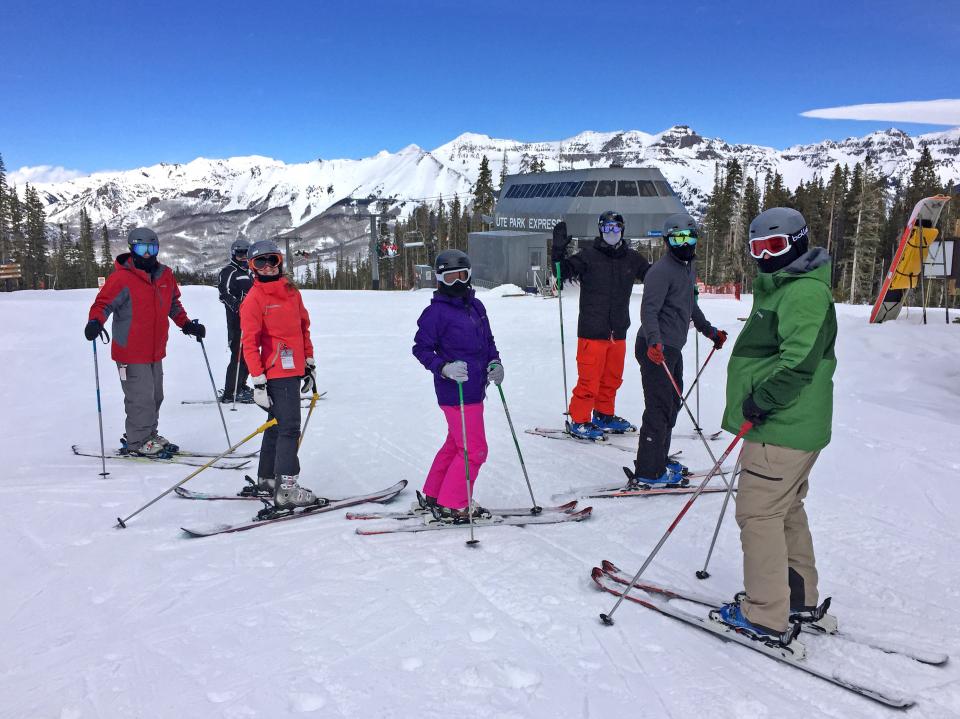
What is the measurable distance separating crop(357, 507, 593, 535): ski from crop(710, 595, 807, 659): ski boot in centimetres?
Result: 161

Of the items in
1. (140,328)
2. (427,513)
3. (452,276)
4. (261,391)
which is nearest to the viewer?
(452,276)

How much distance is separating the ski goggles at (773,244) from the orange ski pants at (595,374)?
3789mm

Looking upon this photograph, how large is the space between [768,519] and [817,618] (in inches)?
28.6

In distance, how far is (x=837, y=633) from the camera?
337 centimetres

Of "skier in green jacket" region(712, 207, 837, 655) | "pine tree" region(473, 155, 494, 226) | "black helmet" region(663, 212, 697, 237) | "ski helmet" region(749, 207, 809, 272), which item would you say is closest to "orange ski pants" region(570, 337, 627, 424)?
"black helmet" region(663, 212, 697, 237)

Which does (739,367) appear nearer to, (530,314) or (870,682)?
(870,682)

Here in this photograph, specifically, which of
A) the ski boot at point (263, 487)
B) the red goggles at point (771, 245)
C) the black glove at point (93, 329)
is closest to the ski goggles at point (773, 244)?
the red goggles at point (771, 245)

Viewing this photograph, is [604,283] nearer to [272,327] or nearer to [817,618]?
[272,327]

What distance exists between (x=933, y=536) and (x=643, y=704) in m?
3.22

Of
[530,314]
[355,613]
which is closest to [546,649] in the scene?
[355,613]

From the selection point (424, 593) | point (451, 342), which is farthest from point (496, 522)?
point (451, 342)

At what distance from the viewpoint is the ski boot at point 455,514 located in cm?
480

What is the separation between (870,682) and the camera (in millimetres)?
2961

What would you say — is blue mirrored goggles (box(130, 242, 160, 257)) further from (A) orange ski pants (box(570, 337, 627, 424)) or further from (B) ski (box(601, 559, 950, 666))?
(B) ski (box(601, 559, 950, 666))
